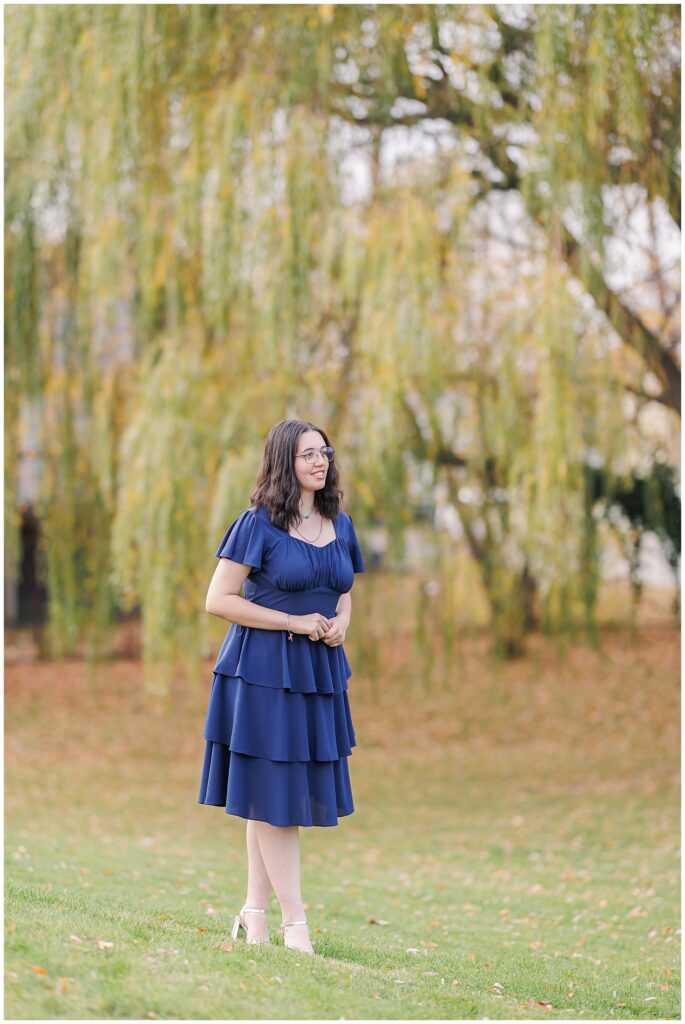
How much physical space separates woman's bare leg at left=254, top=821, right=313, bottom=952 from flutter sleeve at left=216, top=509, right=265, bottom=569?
2.70 ft

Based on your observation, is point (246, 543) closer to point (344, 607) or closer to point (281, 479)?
point (281, 479)

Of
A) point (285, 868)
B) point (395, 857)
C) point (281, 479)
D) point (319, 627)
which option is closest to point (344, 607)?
point (319, 627)

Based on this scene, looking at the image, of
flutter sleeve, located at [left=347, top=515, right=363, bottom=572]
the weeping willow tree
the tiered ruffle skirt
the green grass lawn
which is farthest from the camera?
the weeping willow tree

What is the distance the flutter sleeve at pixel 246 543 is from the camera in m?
3.50

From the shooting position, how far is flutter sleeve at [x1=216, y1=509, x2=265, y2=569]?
3496 mm

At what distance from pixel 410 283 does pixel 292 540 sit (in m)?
3.48

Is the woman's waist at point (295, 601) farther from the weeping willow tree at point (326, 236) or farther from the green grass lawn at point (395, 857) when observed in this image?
the weeping willow tree at point (326, 236)

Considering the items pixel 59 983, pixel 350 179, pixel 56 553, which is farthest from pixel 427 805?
pixel 59 983

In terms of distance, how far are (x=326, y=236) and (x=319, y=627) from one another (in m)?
3.97

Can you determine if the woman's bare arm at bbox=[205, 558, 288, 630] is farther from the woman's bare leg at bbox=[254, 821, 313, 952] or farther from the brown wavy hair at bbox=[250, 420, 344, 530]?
the woman's bare leg at bbox=[254, 821, 313, 952]

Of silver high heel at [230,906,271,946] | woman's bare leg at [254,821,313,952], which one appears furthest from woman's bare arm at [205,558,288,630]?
silver high heel at [230,906,271,946]

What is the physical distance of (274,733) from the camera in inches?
135

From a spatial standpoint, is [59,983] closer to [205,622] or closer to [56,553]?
[205,622]

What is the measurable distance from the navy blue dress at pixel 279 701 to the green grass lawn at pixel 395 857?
1.50ft
